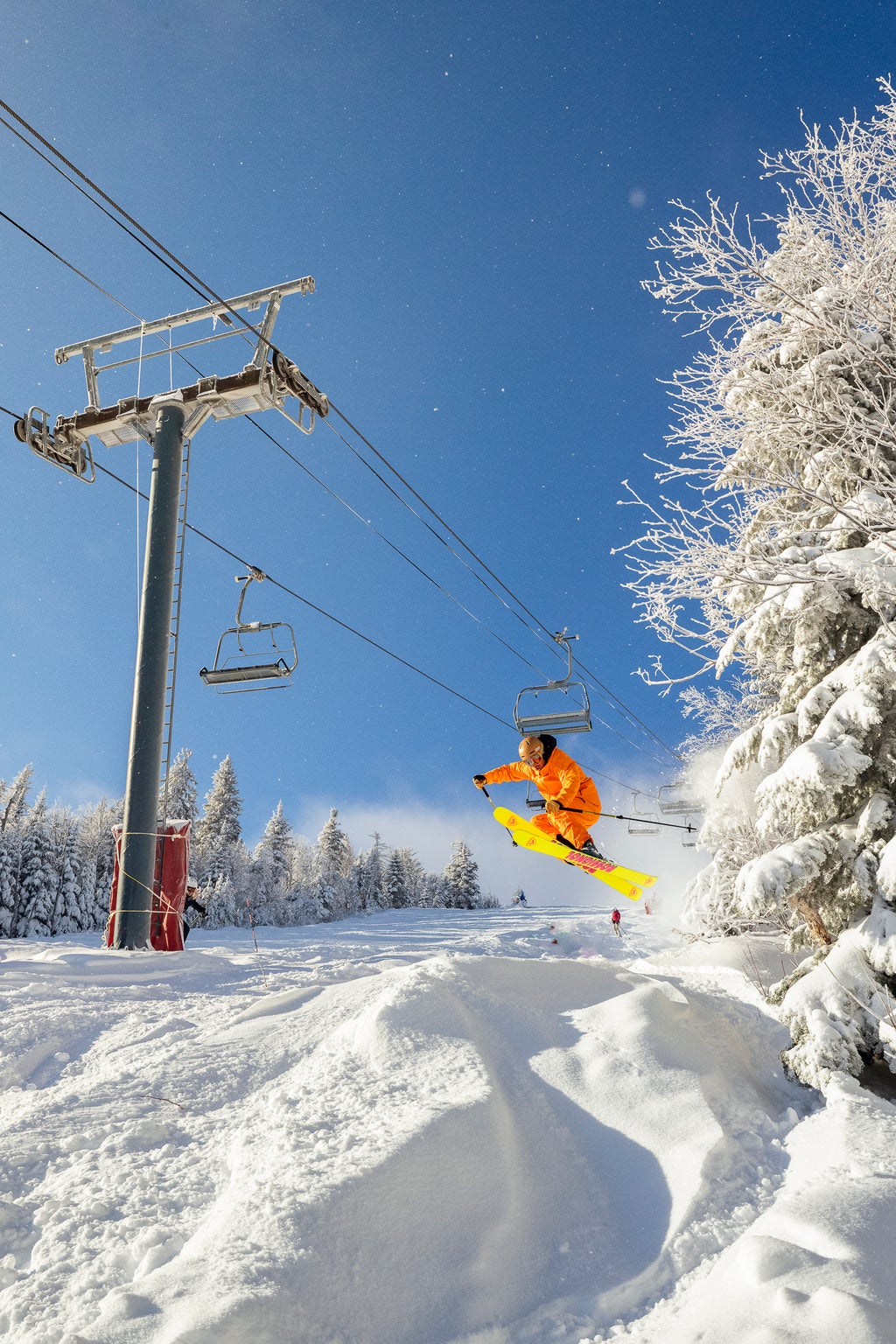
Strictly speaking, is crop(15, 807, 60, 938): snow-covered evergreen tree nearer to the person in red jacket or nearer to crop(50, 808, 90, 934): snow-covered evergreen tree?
crop(50, 808, 90, 934): snow-covered evergreen tree

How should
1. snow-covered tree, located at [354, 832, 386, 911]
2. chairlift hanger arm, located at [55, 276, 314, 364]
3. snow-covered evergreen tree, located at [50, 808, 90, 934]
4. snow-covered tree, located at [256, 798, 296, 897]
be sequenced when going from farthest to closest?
snow-covered tree, located at [354, 832, 386, 911], snow-covered tree, located at [256, 798, 296, 897], snow-covered evergreen tree, located at [50, 808, 90, 934], chairlift hanger arm, located at [55, 276, 314, 364]

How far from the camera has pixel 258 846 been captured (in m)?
53.6

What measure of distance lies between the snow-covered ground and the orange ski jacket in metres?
3.24

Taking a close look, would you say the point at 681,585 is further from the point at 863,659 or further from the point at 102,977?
the point at 102,977

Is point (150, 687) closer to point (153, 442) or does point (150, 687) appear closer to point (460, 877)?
point (153, 442)

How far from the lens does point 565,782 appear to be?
Result: 30.6ft

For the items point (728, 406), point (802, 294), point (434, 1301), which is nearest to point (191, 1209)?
point (434, 1301)

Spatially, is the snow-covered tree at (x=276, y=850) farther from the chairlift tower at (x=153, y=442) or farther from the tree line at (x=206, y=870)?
the chairlift tower at (x=153, y=442)

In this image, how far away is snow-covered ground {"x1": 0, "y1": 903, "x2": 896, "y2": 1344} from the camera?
103 inches

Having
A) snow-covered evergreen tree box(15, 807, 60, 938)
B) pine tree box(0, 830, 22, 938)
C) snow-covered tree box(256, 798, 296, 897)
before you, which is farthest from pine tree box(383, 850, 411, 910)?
pine tree box(0, 830, 22, 938)

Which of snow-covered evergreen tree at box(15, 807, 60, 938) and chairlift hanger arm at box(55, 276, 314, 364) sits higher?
chairlift hanger arm at box(55, 276, 314, 364)

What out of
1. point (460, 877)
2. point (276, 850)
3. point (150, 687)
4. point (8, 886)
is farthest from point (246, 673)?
point (460, 877)

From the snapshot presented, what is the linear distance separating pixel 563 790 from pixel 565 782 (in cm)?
11

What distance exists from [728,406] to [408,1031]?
21.0ft
